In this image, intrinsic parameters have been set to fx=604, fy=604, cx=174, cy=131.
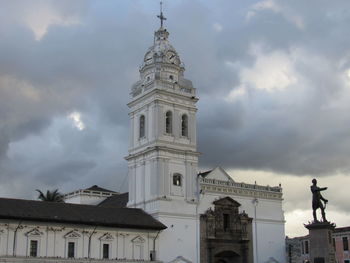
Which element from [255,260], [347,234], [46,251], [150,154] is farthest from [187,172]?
[347,234]

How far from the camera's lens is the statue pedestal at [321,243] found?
35094 millimetres

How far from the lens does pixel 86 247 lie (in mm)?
51031

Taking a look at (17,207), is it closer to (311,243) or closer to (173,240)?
(173,240)

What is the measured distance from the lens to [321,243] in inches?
1388

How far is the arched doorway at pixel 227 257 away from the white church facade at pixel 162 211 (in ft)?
0.32

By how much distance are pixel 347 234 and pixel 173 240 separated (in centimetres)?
2473

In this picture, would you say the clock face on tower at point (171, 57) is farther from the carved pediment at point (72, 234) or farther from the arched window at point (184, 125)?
the carved pediment at point (72, 234)

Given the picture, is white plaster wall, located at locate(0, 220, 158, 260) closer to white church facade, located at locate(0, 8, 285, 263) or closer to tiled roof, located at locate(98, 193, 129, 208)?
white church facade, located at locate(0, 8, 285, 263)

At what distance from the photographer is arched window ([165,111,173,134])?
60.1 m

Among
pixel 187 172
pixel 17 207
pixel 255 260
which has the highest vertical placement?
pixel 187 172

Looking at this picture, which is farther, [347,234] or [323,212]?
[347,234]

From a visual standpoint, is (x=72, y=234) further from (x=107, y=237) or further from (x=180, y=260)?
(x=180, y=260)

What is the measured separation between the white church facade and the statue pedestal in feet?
69.0

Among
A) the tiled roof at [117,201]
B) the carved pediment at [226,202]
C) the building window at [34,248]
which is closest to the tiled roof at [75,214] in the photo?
the building window at [34,248]
